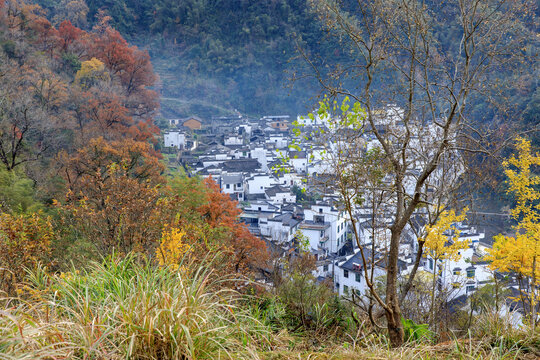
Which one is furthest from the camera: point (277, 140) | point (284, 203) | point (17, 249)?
point (277, 140)

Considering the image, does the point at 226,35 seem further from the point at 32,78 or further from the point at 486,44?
the point at 486,44

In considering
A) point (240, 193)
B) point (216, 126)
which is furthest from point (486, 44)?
point (216, 126)

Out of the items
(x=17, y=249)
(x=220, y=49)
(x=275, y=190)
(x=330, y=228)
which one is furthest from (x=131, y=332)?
(x=220, y=49)

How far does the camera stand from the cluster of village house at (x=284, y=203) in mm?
12073

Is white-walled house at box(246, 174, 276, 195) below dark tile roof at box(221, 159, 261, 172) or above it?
below

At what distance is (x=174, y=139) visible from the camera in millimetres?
27484

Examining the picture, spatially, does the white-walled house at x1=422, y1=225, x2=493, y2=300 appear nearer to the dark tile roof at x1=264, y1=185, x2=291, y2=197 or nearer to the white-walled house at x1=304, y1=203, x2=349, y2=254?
the white-walled house at x1=304, y1=203, x2=349, y2=254

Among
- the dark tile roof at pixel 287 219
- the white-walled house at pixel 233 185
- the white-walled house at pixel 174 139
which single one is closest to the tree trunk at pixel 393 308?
the dark tile roof at pixel 287 219

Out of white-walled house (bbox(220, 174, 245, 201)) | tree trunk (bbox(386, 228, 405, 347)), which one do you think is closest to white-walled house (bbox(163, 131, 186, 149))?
white-walled house (bbox(220, 174, 245, 201))

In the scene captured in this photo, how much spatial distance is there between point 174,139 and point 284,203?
36.1 ft

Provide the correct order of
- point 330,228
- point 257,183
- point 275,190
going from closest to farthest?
point 330,228 → point 275,190 → point 257,183

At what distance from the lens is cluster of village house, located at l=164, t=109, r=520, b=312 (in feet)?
39.6

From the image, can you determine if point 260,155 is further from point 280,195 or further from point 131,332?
point 131,332

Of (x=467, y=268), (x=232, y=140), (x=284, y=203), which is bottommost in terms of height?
(x=467, y=268)
